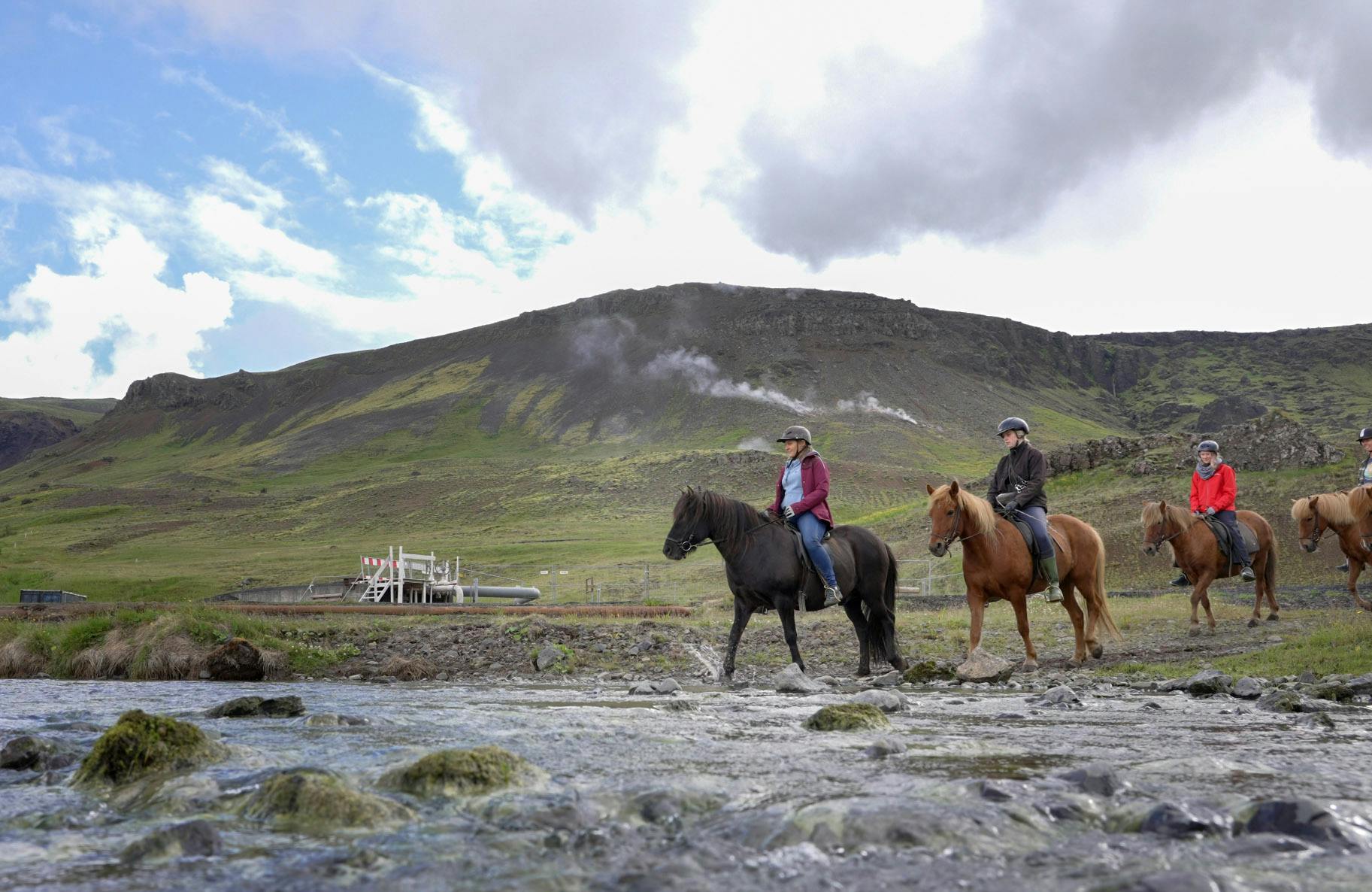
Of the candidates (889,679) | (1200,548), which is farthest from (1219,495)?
(889,679)

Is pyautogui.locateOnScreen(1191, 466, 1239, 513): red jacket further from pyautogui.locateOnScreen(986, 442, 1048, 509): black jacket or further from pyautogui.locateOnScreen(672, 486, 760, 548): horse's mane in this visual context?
pyautogui.locateOnScreen(672, 486, 760, 548): horse's mane

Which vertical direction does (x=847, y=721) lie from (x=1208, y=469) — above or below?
below

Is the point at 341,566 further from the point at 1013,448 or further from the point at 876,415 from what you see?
the point at 876,415

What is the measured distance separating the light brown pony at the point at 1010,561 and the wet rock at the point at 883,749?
20.7ft

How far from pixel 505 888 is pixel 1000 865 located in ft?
6.69

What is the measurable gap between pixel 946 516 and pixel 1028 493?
1.66 metres

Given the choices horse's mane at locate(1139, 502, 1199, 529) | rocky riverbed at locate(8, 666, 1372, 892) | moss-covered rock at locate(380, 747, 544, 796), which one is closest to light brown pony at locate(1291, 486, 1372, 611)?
horse's mane at locate(1139, 502, 1199, 529)

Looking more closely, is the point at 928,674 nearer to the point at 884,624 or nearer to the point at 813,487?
the point at 884,624

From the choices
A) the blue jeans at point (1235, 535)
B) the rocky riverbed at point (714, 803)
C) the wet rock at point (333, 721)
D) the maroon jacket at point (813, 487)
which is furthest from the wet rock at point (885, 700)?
the blue jeans at point (1235, 535)

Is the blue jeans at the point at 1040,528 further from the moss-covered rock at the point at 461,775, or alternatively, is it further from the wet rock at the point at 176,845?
the wet rock at the point at 176,845

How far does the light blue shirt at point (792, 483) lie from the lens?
47.1 ft

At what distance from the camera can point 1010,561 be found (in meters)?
14.2

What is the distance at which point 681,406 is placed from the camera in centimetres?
19325

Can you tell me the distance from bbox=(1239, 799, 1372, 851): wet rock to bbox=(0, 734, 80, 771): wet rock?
7.34m
